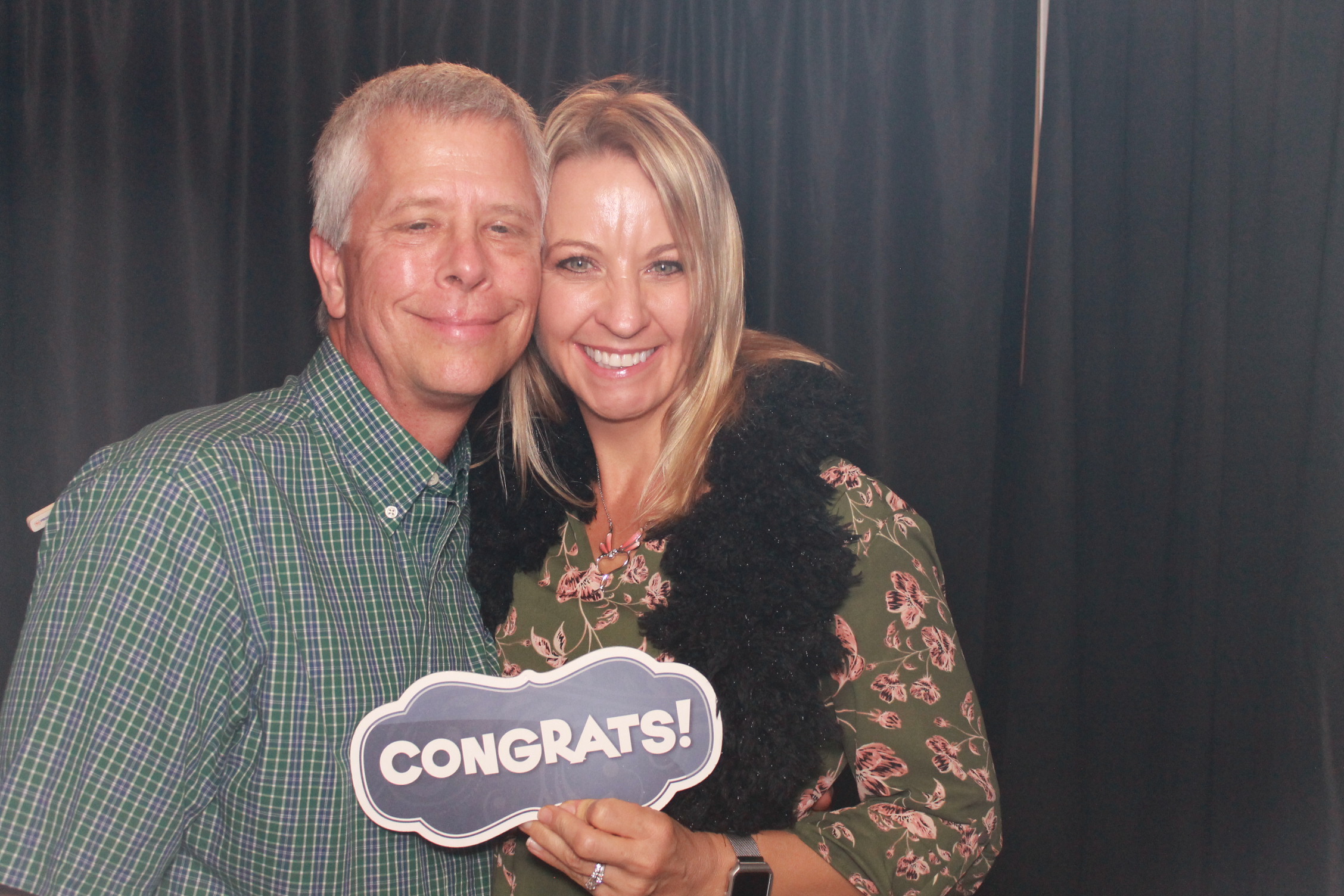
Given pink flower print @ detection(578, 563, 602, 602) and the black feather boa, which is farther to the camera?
pink flower print @ detection(578, 563, 602, 602)

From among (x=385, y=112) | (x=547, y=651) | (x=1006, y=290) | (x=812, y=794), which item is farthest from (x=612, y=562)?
(x=1006, y=290)

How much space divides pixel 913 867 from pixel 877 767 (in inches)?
4.2

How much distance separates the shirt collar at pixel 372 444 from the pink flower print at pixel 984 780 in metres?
0.71

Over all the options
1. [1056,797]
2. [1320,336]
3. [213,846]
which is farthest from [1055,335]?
[213,846]

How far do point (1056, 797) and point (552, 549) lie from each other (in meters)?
1.17

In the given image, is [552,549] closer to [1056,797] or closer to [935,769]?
[935,769]

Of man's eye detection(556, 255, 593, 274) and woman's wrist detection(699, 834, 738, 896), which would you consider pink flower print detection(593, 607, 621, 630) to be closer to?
woman's wrist detection(699, 834, 738, 896)

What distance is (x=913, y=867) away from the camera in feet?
3.23

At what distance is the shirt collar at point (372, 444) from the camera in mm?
1073

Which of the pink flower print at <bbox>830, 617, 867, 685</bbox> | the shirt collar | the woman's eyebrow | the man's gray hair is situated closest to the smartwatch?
the pink flower print at <bbox>830, 617, 867, 685</bbox>

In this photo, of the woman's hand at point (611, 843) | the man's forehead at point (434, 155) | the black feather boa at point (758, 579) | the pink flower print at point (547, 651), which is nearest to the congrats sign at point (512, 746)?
the woman's hand at point (611, 843)

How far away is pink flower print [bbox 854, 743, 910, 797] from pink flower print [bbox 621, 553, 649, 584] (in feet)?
1.10

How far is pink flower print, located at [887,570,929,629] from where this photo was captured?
3.49 ft

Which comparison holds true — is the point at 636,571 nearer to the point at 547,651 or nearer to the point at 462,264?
the point at 547,651
